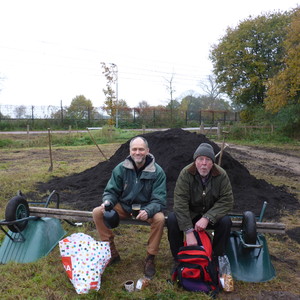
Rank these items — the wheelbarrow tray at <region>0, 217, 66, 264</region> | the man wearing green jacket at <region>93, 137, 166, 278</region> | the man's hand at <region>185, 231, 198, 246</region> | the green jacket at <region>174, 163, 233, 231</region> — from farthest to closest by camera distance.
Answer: the wheelbarrow tray at <region>0, 217, 66, 264</region> < the man wearing green jacket at <region>93, 137, 166, 278</region> < the green jacket at <region>174, 163, 233, 231</region> < the man's hand at <region>185, 231, 198, 246</region>

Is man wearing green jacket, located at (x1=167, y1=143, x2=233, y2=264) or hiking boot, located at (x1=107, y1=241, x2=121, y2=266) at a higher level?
man wearing green jacket, located at (x1=167, y1=143, x2=233, y2=264)

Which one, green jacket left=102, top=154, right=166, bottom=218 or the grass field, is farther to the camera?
green jacket left=102, top=154, right=166, bottom=218

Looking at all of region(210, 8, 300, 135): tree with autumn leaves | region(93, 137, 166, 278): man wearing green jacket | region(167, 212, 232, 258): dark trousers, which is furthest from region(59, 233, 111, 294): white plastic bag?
region(210, 8, 300, 135): tree with autumn leaves

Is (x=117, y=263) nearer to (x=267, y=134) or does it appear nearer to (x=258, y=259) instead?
(x=258, y=259)

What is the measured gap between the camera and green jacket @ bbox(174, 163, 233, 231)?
3084 millimetres

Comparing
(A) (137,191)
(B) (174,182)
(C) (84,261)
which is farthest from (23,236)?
(B) (174,182)

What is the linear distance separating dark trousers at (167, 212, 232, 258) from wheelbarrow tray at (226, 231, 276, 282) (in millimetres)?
189

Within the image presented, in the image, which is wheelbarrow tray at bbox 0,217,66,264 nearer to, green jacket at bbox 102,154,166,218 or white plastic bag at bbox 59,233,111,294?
white plastic bag at bbox 59,233,111,294

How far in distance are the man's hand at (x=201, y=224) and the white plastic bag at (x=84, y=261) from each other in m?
0.89

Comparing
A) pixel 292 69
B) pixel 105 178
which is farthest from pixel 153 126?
pixel 105 178

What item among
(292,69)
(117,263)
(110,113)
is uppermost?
(292,69)

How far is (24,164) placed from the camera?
1048 cm

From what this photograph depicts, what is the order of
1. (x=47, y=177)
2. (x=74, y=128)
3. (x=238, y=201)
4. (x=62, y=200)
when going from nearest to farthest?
(x=238, y=201)
(x=62, y=200)
(x=47, y=177)
(x=74, y=128)

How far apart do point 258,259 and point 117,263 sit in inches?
58.3
